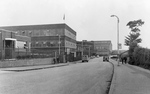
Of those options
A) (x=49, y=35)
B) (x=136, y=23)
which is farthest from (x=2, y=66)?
(x=49, y=35)

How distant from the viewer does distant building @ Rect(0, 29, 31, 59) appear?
→ 30.4 meters

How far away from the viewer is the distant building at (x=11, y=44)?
3036cm

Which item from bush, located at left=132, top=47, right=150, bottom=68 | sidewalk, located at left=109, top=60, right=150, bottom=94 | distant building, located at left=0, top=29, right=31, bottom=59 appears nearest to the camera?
sidewalk, located at left=109, top=60, right=150, bottom=94

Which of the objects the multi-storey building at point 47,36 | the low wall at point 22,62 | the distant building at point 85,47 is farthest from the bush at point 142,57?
the distant building at point 85,47

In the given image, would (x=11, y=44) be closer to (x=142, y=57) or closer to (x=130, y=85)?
(x=142, y=57)

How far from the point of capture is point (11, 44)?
145 ft

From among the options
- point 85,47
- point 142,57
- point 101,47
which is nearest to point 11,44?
point 142,57

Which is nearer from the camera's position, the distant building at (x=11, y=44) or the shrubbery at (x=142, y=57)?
the shrubbery at (x=142, y=57)

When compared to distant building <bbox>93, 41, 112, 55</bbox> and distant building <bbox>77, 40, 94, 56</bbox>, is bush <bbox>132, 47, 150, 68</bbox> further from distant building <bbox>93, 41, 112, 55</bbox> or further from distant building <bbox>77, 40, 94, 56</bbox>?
distant building <bbox>93, 41, 112, 55</bbox>

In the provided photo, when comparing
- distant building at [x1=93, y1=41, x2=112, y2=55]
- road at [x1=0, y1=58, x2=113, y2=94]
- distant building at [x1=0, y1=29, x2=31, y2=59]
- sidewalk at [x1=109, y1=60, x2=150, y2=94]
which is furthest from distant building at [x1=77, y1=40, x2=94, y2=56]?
sidewalk at [x1=109, y1=60, x2=150, y2=94]

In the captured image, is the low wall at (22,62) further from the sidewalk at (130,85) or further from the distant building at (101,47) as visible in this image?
the distant building at (101,47)

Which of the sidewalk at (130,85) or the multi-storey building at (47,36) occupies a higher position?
the multi-storey building at (47,36)

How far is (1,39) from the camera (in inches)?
1604

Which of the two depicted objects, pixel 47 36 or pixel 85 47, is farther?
pixel 85 47
